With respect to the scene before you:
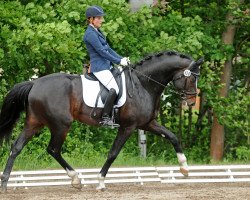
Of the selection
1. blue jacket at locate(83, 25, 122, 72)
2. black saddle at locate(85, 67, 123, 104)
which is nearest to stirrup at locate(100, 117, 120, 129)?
black saddle at locate(85, 67, 123, 104)

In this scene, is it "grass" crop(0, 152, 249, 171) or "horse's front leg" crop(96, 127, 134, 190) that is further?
"grass" crop(0, 152, 249, 171)

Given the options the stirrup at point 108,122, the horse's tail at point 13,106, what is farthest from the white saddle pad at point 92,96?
the horse's tail at point 13,106

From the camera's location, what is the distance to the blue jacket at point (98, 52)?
10.2 metres

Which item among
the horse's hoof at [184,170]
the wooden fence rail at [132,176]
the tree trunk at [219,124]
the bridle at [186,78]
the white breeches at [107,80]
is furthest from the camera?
the tree trunk at [219,124]

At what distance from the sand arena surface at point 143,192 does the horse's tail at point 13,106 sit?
888mm

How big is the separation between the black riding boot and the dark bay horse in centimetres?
13

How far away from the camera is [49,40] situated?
507 inches

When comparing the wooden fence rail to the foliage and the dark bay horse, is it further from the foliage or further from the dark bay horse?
the foliage

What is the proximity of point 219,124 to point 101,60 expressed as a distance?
5.99 meters

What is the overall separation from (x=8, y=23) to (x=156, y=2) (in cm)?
369

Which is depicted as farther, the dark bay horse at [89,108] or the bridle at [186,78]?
the bridle at [186,78]

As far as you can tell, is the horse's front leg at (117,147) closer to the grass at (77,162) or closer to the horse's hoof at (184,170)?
the horse's hoof at (184,170)

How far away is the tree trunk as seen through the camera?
51.4 ft

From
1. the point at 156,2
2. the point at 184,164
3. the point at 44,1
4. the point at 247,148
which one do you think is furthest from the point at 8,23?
the point at 247,148
